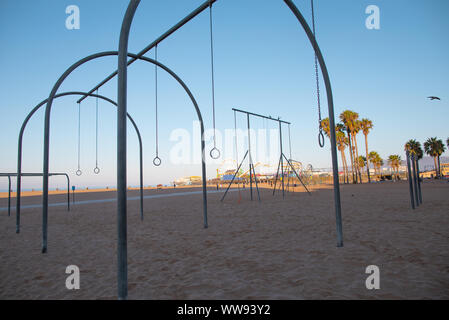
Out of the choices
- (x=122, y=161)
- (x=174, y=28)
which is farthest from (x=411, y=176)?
(x=122, y=161)

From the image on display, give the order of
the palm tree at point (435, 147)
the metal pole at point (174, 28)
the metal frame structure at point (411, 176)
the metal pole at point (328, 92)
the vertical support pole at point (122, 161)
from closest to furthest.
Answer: the vertical support pole at point (122, 161), the metal pole at point (328, 92), the metal pole at point (174, 28), the metal frame structure at point (411, 176), the palm tree at point (435, 147)

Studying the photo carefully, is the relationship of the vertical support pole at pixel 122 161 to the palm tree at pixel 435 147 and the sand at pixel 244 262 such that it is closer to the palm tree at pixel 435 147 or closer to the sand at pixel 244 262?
the sand at pixel 244 262

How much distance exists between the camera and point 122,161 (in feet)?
9.25

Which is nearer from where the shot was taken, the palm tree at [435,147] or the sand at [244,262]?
the sand at [244,262]

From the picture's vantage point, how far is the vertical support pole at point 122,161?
8.84 ft

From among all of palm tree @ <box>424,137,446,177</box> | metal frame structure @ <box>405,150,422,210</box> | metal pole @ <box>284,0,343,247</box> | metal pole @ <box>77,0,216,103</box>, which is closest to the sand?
metal pole @ <box>284,0,343,247</box>

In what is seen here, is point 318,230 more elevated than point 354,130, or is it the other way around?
point 354,130

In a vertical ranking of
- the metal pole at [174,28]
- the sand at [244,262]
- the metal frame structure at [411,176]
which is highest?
the metal pole at [174,28]

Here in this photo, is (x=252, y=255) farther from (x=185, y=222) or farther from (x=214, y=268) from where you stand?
(x=185, y=222)

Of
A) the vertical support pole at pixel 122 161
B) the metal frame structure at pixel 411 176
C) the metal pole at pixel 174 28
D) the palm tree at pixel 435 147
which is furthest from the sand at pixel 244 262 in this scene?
the palm tree at pixel 435 147

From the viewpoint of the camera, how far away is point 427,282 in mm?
2779

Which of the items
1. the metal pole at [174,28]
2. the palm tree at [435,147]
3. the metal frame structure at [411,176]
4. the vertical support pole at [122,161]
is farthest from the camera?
the palm tree at [435,147]
